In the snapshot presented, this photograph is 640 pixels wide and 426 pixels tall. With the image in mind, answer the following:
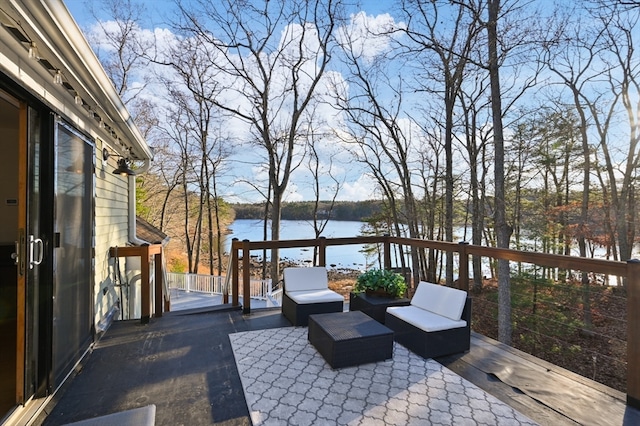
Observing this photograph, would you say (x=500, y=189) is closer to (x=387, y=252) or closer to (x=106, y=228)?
(x=387, y=252)

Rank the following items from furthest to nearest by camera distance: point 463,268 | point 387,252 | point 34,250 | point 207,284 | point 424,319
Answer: point 207,284 → point 387,252 → point 463,268 → point 424,319 → point 34,250

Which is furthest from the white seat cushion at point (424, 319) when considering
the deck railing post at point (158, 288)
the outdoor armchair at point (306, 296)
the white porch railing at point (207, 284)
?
the white porch railing at point (207, 284)

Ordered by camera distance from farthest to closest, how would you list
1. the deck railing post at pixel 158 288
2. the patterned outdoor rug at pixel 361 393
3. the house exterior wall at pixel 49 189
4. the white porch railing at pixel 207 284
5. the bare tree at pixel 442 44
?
the white porch railing at pixel 207 284
the bare tree at pixel 442 44
the deck railing post at pixel 158 288
the patterned outdoor rug at pixel 361 393
the house exterior wall at pixel 49 189

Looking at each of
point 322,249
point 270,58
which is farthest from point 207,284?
point 270,58

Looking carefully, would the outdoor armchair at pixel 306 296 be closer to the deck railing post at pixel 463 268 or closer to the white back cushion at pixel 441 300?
the white back cushion at pixel 441 300

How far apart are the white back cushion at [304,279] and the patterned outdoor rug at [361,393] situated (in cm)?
115

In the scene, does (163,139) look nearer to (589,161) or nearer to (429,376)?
(429,376)

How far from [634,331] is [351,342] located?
2.08 m

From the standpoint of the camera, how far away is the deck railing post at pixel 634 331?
229 centimetres

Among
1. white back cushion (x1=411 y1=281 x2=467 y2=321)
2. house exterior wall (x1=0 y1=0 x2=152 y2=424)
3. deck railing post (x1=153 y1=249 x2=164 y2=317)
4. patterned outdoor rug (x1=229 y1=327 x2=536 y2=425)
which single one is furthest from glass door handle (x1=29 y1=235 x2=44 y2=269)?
white back cushion (x1=411 y1=281 x2=467 y2=321)

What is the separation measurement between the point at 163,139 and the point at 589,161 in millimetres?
15682

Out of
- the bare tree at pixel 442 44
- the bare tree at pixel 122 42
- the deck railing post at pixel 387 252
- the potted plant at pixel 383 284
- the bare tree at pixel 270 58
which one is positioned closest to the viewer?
the potted plant at pixel 383 284

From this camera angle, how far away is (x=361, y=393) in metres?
2.50

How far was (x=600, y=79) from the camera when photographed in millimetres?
9117
